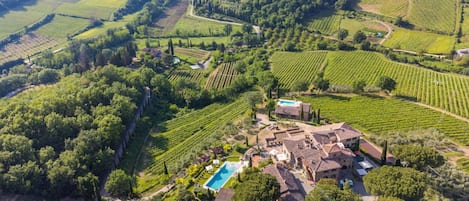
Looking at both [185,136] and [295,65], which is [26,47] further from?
[295,65]

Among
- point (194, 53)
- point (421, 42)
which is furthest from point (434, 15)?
point (194, 53)

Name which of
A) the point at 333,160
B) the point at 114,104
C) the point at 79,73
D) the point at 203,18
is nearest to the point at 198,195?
the point at 333,160

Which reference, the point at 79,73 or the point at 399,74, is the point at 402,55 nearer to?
the point at 399,74

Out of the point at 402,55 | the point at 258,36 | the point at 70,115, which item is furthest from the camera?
the point at 258,36

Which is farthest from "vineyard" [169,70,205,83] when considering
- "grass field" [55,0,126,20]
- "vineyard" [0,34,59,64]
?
"grass field" [55,0,126,20]

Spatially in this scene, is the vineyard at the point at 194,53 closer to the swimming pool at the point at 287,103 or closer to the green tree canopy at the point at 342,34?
the green tree canopy at the point at 342,34

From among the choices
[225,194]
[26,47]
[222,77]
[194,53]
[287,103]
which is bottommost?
[225,194]
